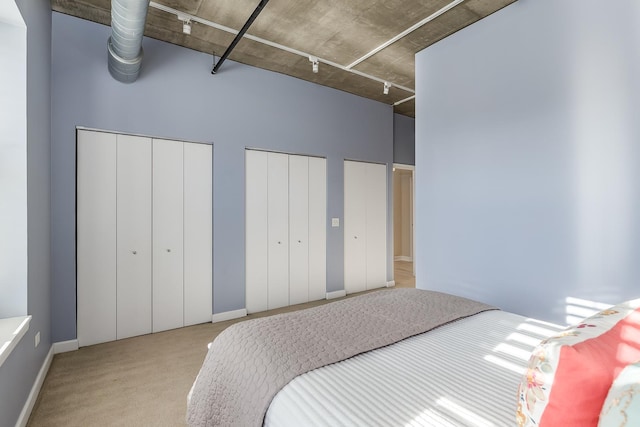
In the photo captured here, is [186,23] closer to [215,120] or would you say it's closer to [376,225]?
[215,120]

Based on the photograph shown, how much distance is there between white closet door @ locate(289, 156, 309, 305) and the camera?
4.34 metres

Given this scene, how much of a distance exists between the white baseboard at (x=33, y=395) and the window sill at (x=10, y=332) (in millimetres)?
563

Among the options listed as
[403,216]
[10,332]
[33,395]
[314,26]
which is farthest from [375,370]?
[403,216]

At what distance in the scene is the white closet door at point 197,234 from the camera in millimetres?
3578

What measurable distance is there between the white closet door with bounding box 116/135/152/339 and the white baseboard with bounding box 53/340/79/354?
35 centimetres

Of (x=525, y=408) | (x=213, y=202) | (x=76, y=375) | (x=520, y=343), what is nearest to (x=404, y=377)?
(x=525, y=408)

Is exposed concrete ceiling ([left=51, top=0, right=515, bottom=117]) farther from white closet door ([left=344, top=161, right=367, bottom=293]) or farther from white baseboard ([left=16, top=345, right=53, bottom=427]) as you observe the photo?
white baseboard ([left=16, top=345, right=53, bottom=427])

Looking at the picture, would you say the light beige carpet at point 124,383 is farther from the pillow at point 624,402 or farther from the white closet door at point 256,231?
the pillow at point 624,402

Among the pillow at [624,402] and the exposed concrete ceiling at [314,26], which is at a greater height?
the exposed concrete ceiling at [314,26]

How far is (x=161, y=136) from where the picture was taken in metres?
3.41

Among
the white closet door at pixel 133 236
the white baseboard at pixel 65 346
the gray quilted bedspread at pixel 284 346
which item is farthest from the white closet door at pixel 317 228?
the white baseboard at pixel 65 346

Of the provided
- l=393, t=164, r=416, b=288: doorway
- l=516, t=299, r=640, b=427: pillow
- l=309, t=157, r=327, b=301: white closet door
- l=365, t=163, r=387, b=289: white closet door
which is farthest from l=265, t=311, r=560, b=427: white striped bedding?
l=393, t=164, r=416, b=288: doorway

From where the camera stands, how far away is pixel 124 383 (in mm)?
2410

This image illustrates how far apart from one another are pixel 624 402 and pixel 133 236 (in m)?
3.71
